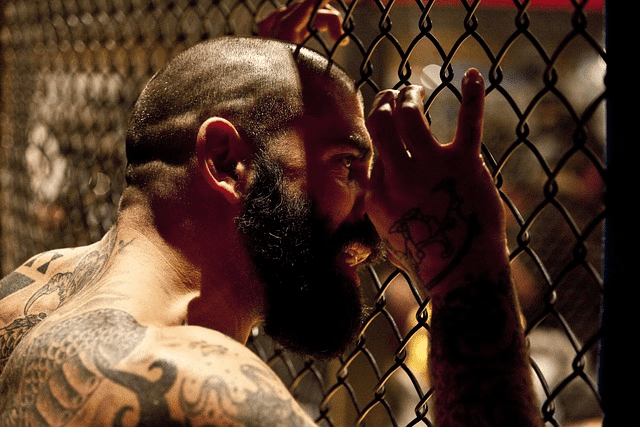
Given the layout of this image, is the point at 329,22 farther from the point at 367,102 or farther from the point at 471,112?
the point at 367,102

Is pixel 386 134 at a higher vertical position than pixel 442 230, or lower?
higher

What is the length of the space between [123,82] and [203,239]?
4.12ft

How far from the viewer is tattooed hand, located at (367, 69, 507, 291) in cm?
107

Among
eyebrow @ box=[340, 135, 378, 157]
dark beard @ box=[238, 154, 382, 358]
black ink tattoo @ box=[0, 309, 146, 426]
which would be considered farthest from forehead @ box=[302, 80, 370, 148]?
black ink tattoo @ box=[0, 309, 146, 426]

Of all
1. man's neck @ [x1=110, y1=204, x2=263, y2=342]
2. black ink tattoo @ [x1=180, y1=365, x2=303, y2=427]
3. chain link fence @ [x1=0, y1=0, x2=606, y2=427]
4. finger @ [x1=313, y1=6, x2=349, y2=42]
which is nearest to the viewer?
black ink tattoo @ [x1=180, y1=365, x2=303, y2=427]

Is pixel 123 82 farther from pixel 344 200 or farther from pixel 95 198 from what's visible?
pixel 344 200

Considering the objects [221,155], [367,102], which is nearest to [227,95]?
[221,155]

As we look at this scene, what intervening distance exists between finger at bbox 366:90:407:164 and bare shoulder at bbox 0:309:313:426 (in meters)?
0.36

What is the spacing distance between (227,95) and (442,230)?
0.46 metres

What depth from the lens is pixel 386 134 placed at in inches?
43.2

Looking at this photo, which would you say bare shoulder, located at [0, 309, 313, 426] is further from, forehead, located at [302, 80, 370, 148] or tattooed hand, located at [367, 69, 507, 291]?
forehead, located at [302, 80, 370, 148]

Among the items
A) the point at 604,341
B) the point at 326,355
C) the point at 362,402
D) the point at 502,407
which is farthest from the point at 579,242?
the point at 362,402

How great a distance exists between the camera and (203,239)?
4.08 ft

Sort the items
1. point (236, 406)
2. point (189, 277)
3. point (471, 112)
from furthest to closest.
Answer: point (189, 277), point (471, 112), point (236, 406)
